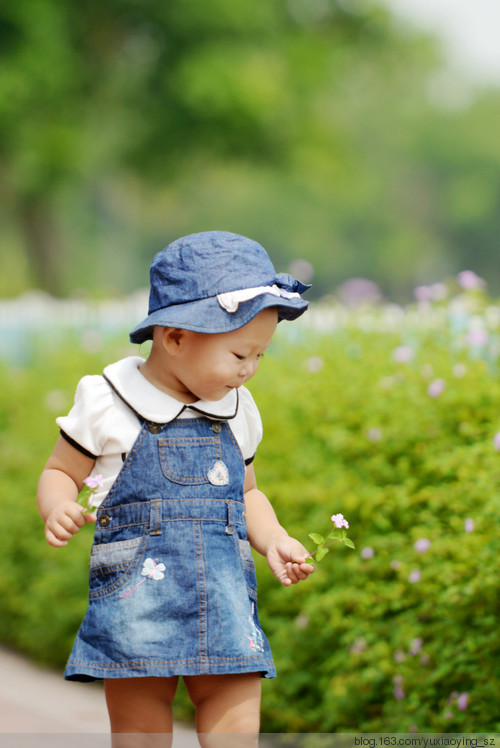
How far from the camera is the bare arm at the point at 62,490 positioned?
2.08 m

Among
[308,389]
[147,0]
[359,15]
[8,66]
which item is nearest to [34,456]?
[308,389]

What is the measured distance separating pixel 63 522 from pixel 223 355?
0.47 metres

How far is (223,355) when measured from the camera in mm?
2150

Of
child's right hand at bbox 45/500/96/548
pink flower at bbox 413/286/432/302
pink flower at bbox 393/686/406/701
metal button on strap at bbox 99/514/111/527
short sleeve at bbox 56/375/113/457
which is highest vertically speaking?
pink flower at bbox 413/286/432/302

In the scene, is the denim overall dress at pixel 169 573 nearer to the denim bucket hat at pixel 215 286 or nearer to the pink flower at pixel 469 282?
the denim bucket hat at pixel 215 286

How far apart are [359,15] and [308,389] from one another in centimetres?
2359

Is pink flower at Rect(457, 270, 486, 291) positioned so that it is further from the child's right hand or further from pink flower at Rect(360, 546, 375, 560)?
the child's right hand

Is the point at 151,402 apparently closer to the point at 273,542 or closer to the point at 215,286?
the point at 215,286

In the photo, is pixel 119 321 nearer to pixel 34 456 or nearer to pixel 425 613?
pixel 34 456

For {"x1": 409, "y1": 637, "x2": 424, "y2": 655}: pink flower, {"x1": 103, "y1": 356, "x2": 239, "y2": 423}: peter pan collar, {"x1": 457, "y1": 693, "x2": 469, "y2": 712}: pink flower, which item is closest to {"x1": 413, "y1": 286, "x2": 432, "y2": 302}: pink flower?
{"x1": 409, "y1": 637, "x2": 424, "y2": 655}: pink flower

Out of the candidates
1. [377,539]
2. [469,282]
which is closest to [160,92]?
[469,282]

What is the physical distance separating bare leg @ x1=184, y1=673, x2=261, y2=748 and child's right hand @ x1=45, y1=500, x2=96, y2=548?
A: 0.43 metres

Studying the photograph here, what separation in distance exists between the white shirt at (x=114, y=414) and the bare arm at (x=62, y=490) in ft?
0.11

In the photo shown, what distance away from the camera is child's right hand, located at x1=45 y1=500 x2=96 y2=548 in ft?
6.79
